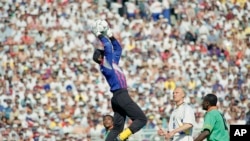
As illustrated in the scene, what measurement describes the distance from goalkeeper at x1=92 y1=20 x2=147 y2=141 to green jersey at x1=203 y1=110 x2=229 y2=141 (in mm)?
1031

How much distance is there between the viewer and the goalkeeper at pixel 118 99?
18219mm

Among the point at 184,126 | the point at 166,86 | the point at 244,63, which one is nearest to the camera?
the point at 184,126

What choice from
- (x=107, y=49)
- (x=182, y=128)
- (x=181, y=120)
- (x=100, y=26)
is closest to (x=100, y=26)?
(x=100, y=26)

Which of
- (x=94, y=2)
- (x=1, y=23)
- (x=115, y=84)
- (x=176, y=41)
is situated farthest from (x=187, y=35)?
(x=115, y=84)

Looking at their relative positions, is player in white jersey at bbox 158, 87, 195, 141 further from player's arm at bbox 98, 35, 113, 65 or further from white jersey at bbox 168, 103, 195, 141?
player's arm at bbox 98, 35, 113, 65

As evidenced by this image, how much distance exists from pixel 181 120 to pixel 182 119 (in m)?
0.03

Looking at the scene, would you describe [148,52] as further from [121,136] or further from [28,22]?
[121,136]

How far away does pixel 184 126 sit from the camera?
17.8 m

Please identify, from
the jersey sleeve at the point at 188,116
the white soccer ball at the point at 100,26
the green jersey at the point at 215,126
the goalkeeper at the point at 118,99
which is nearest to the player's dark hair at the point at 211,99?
the green jersey at the point at 215,126

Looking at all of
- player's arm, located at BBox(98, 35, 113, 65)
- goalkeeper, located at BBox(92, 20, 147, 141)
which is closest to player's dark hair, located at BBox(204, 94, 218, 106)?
goalkeeper, located at BBox(92, 20, 147, 141)

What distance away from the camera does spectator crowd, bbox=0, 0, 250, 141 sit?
3116 cm

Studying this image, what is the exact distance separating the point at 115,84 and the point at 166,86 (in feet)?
49.6

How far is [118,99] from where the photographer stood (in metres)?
18.3

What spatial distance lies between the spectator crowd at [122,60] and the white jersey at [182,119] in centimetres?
1020
